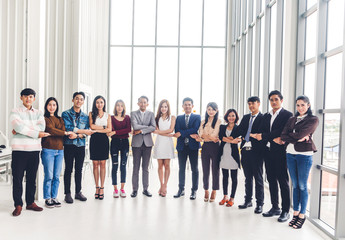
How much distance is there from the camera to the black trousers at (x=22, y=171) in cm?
379

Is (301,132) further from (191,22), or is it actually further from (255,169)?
(191,22)

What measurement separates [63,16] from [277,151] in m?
5.61

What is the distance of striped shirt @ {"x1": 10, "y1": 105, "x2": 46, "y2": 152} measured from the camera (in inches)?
147

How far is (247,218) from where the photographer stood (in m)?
3.91

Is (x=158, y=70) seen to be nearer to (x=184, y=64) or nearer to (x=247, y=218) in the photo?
(x=184, y=64)

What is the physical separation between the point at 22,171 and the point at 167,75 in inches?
290

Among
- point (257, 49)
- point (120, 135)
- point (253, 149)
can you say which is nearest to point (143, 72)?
point (257, 49)

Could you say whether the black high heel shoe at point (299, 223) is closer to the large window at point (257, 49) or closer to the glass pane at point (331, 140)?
the glass pane at point (331, 140)

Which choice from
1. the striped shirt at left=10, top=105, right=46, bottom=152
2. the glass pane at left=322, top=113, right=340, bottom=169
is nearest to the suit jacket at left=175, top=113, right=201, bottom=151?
the glass pane at left=322, top=113, right=340, bottom=169

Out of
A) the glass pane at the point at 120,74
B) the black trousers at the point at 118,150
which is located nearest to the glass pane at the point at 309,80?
the black trousers at the point at 118,150

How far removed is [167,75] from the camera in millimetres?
10609

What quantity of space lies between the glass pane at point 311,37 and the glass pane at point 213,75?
617cm

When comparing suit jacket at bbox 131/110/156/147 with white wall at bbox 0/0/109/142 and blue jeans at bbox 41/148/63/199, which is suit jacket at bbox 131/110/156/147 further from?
white wall at bbox 0/0/109/142

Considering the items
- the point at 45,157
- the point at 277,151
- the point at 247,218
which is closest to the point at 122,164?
the point at 45,157
